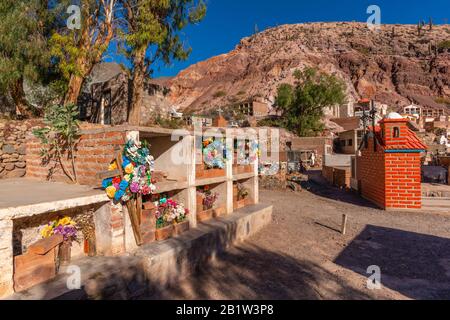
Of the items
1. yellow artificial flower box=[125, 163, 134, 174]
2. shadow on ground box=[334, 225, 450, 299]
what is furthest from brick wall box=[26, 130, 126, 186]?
shadow on ground box=[334, 225, 450, 299]

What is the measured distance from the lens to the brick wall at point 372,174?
830 centimetres

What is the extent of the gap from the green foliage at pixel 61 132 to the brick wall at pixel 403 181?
823 cm

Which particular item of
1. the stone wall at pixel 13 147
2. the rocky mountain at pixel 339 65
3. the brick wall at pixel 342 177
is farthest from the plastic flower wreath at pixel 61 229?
the rocky mountain at pixel 339 65

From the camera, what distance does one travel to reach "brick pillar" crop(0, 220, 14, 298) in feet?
8.30

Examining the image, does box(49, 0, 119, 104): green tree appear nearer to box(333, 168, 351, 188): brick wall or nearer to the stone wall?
the stone wall

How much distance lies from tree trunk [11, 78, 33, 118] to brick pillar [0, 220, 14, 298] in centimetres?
1134

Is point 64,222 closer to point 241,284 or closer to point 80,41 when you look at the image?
point 241,284

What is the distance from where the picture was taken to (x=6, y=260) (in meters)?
2.56

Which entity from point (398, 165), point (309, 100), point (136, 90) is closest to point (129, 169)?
point (398, 165)

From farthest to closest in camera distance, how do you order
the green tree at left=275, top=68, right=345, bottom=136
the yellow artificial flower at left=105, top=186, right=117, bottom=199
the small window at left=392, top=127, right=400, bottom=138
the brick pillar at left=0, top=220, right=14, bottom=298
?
the green tree at left=275, top=68, right=345, bottom=136
the small window at left=392, top=127, right=400, bottom=138
the yellow artificial flower at left=105, top=186, right=117, bottom=199
the brick pillar at left=0, top=220, right=14, bottom=298

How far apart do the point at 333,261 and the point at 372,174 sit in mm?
5498

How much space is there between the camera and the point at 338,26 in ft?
289

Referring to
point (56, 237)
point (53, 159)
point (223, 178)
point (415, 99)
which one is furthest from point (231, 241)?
point (415, 99)
